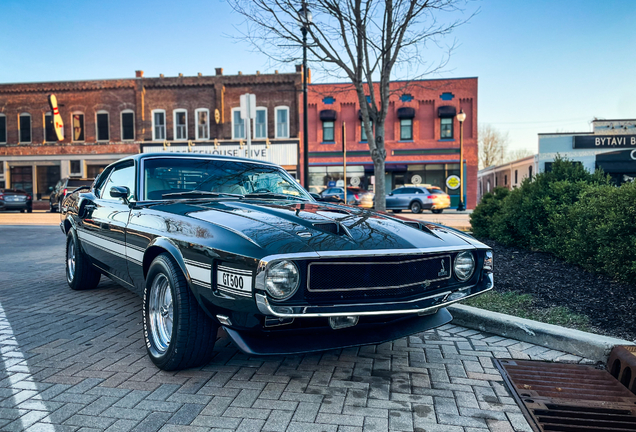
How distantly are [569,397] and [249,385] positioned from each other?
1.94m

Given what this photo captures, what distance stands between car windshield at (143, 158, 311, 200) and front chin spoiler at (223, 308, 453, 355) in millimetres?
1681

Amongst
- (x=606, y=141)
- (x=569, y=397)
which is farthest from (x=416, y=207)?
(x=569, y=397)

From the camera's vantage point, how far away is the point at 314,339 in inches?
109

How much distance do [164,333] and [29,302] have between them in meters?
2.71

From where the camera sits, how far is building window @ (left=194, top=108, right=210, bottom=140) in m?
30.6

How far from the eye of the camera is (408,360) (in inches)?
138

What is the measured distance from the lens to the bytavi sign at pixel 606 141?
29.8m

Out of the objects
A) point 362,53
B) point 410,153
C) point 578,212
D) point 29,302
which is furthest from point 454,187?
point 29,302

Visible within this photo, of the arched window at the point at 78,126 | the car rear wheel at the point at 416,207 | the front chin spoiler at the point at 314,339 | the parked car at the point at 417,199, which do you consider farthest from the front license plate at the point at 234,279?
the arched window at the point at 78,126

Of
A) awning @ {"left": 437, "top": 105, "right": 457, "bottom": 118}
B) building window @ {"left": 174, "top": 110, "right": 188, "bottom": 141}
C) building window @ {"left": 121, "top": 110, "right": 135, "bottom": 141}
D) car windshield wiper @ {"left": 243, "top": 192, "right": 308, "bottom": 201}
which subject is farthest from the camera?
building window @ {"left": 121, "top": 110, "right": 135, "bottom": 141}

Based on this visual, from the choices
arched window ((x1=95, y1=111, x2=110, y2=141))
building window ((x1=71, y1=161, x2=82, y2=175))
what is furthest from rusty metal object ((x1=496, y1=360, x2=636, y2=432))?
building window ((x1=71, y1=161, x2=82, y2=175))

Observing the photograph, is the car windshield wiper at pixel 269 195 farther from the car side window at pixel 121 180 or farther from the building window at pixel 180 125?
the building window at pixel 180 125

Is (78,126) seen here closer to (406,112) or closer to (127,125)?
(127,125)

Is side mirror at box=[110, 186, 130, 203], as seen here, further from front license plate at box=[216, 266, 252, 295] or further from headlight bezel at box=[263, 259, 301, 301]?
headlight bezel at box=[263, 259, 301, 301]
